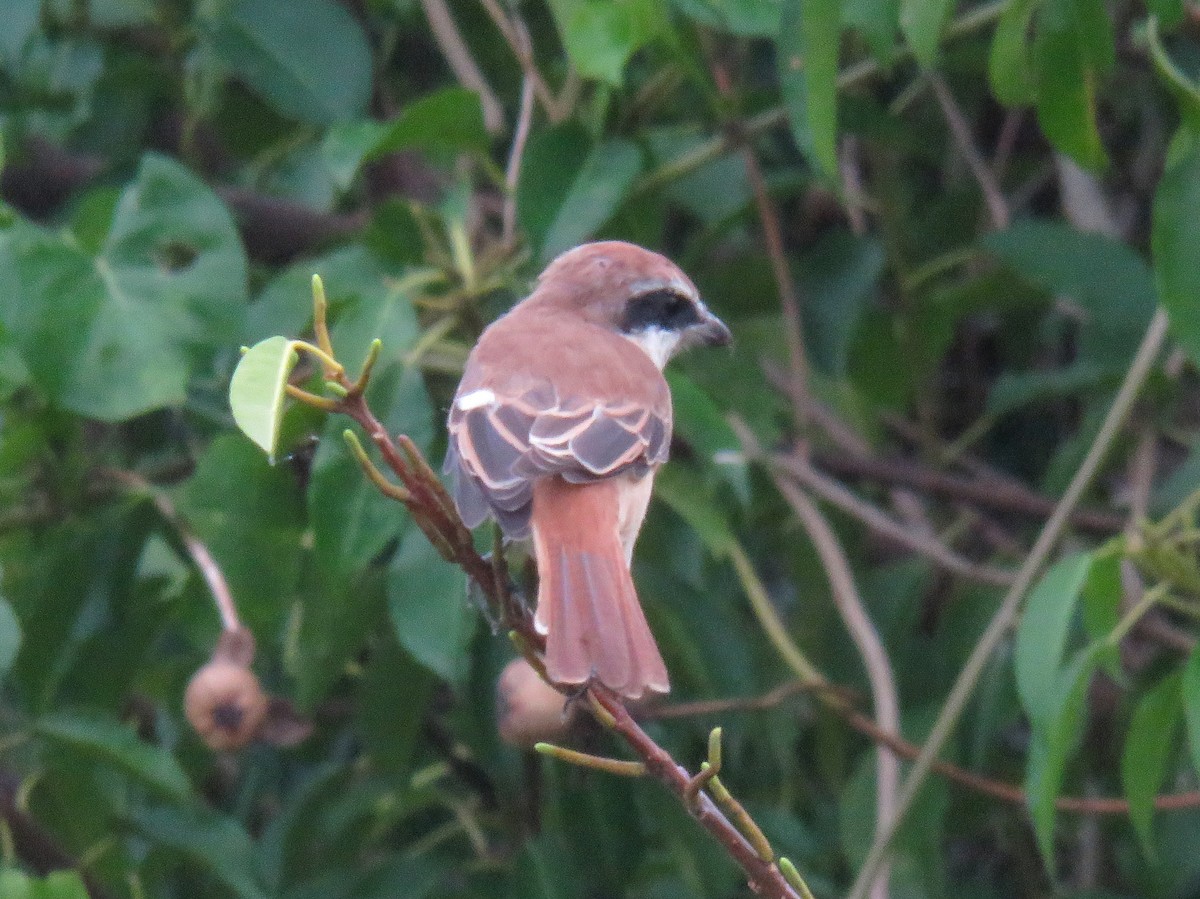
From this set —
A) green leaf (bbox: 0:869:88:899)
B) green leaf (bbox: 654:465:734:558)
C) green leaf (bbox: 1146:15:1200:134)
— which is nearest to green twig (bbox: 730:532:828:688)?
green leaf (bbox: 654:465:734:558)

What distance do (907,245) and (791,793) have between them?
1.30 meters

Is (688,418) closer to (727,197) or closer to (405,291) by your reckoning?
(405,291)

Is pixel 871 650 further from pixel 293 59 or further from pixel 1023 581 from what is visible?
pixel 293 59

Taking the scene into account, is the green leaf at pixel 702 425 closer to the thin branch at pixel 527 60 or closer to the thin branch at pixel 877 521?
the thin branch at pixel 877 521

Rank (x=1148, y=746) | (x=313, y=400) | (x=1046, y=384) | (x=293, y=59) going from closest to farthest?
(x=313, y=400)
(x=1148, y=746)
(x=293, y=59)
(x=1046, y=384)

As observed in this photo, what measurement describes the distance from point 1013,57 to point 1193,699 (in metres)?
1.08

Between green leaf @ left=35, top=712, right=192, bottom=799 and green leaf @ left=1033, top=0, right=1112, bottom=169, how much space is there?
178 cm

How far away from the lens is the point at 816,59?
2.83 metres

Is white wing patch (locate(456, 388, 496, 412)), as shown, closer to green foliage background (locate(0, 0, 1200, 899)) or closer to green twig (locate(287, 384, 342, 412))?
green foliage background (locate(0, 0, 1200, 899))

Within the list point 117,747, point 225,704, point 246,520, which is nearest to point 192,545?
point 246,520

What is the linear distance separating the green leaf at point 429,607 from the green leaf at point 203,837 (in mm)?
609

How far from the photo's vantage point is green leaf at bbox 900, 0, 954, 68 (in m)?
2.92

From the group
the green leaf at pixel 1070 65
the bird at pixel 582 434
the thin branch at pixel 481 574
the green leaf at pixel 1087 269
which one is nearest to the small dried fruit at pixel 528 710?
the bird at pixel 582 434

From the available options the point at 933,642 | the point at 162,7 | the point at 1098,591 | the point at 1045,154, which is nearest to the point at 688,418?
the point at 1098,591
